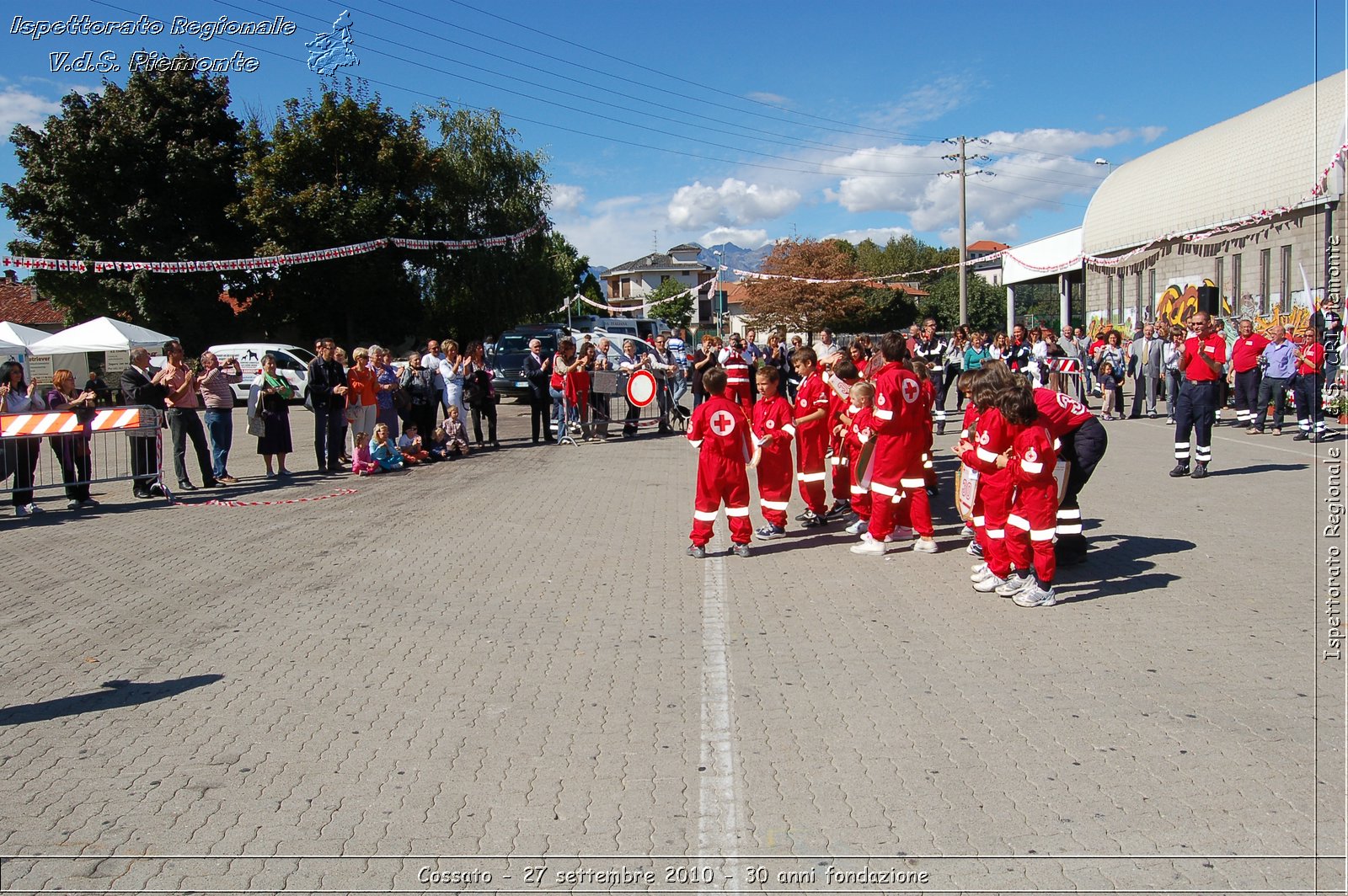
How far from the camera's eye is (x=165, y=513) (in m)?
11.6

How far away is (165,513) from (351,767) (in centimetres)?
845

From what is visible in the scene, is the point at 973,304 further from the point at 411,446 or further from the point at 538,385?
the point at 411,446

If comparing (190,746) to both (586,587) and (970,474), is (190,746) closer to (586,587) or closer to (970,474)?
(586,587)

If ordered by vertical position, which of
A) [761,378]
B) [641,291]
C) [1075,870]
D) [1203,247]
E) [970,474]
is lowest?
[1075,870]

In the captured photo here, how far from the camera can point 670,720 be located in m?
4.92

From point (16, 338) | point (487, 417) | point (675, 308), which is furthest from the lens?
point (675, 308)

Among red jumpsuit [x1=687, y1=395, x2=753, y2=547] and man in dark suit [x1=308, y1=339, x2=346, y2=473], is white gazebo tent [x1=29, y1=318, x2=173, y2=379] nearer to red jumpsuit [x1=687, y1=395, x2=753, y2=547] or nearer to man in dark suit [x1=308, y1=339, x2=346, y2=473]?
man in dark suit [x1=308, y1=339, x2=346, y2=473]

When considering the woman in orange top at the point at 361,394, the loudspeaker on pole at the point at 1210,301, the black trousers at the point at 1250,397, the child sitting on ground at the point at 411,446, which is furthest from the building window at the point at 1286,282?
the woman in orange top at the point at 361,394

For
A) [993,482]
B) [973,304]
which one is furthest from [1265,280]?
[973,304]

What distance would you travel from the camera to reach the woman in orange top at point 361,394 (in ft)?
48.4

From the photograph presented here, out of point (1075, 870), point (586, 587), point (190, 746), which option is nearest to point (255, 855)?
point (190, 746)

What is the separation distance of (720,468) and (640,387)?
907 centimetres

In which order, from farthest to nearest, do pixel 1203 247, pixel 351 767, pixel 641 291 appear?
pixel 641 291 < pixel 1203 247 < pixel 351 767

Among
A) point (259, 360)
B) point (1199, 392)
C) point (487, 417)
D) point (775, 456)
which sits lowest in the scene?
point (775, 456)
